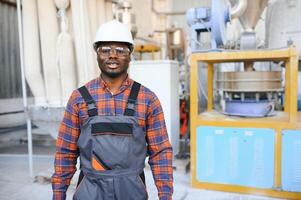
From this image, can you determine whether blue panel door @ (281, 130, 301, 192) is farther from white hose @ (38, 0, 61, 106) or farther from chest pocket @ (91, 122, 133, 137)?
white hose @ (38, 0, 61, 106)

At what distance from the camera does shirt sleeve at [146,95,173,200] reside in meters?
1.33

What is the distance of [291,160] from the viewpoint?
8.30 feet

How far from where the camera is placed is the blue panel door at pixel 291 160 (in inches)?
98.6

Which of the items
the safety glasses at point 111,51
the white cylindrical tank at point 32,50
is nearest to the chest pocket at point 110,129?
the safety glasses at point 111,51

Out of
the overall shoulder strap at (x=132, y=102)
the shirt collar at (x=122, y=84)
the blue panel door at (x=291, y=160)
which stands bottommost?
the blue panel door at (x=291, y=160)

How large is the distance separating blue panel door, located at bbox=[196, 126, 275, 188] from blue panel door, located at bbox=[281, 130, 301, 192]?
0.29 feet

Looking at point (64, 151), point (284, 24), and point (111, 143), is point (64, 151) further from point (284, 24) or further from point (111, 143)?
point (284, 24)

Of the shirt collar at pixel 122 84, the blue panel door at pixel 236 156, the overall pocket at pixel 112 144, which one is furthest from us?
the blue panel door at pixel 236 156

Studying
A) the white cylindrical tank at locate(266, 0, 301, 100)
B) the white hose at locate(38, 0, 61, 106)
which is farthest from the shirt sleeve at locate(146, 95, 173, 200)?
the white cylindrical tank at locate(266, 0, 301, 100)

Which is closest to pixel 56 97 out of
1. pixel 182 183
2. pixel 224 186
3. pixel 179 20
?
pixel 182 183

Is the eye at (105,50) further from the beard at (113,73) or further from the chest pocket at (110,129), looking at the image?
the chest pocket at (110,129)

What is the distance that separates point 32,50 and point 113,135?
2.10 m

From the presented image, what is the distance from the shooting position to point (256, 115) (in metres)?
2.78

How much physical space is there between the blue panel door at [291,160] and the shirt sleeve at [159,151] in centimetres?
153
